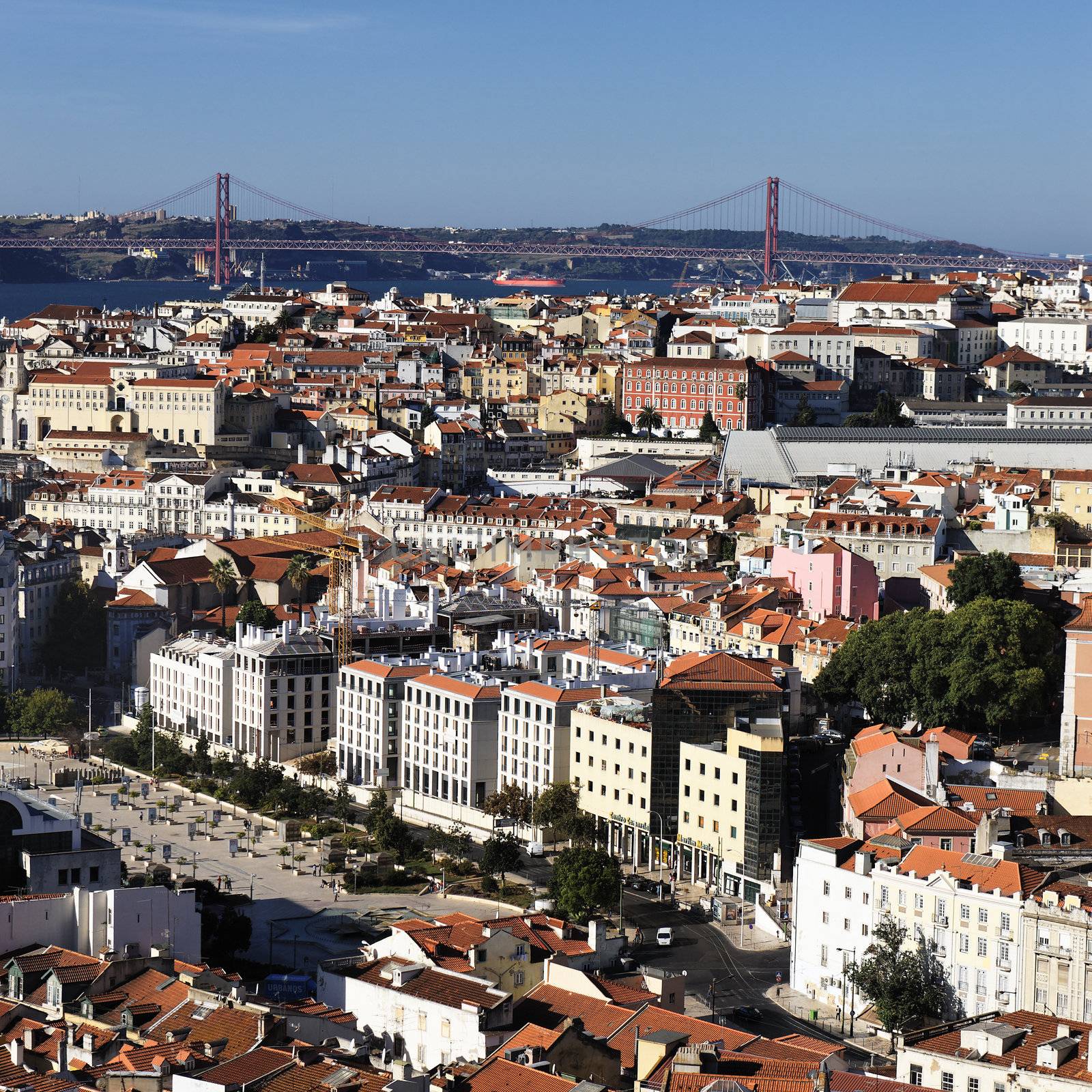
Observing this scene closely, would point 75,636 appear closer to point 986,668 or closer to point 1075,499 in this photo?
point 1075,499

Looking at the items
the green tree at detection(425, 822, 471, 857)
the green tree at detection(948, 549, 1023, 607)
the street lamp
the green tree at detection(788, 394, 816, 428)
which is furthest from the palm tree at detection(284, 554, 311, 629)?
the street lamp

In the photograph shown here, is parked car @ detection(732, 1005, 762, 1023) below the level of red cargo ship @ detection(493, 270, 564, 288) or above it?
below

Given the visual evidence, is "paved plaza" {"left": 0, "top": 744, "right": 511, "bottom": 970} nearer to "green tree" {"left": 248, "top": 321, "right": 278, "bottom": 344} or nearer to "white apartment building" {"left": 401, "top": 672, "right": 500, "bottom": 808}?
"white apartment building" {"left": 401, "top": 672, "right": 500, "bottom": 808}

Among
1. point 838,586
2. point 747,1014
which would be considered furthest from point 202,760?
point 747,1014

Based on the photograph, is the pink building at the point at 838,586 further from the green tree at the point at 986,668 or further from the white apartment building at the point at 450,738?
the white apartment building at the point at 450,738

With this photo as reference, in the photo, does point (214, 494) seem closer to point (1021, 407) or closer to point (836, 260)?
point (1021, 407)
